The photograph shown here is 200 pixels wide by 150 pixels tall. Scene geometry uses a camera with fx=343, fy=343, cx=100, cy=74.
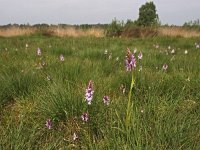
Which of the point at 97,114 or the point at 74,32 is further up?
the point at 97,114

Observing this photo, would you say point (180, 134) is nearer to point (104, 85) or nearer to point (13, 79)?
point (104, 85)

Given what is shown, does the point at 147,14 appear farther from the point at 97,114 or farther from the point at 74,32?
the point at 97,114

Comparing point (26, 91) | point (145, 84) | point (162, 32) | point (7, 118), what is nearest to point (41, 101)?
point (7, 118)

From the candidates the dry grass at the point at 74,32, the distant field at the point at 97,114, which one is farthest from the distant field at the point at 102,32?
the distant field at the point at 97,114

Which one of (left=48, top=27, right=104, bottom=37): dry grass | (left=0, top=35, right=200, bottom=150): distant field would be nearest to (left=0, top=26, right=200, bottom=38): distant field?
(left=48, top=27, right=104, bottom=37): dry grass

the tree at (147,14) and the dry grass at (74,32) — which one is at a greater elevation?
the tree at (147,14)

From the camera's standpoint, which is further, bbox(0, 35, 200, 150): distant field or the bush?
the bush

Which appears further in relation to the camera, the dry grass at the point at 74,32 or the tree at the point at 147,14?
the tree at the point at 147,14

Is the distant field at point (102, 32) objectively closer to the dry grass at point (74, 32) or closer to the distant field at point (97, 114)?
the dry grass at point (74, 32)

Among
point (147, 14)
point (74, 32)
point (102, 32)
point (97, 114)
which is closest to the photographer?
point (97, 114)

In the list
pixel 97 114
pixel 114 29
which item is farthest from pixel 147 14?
pixel 97 114

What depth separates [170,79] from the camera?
176 inches

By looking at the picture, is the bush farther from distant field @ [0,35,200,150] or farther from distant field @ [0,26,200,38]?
distant field @ [0,35,200,150]

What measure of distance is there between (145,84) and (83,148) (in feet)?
5.38
